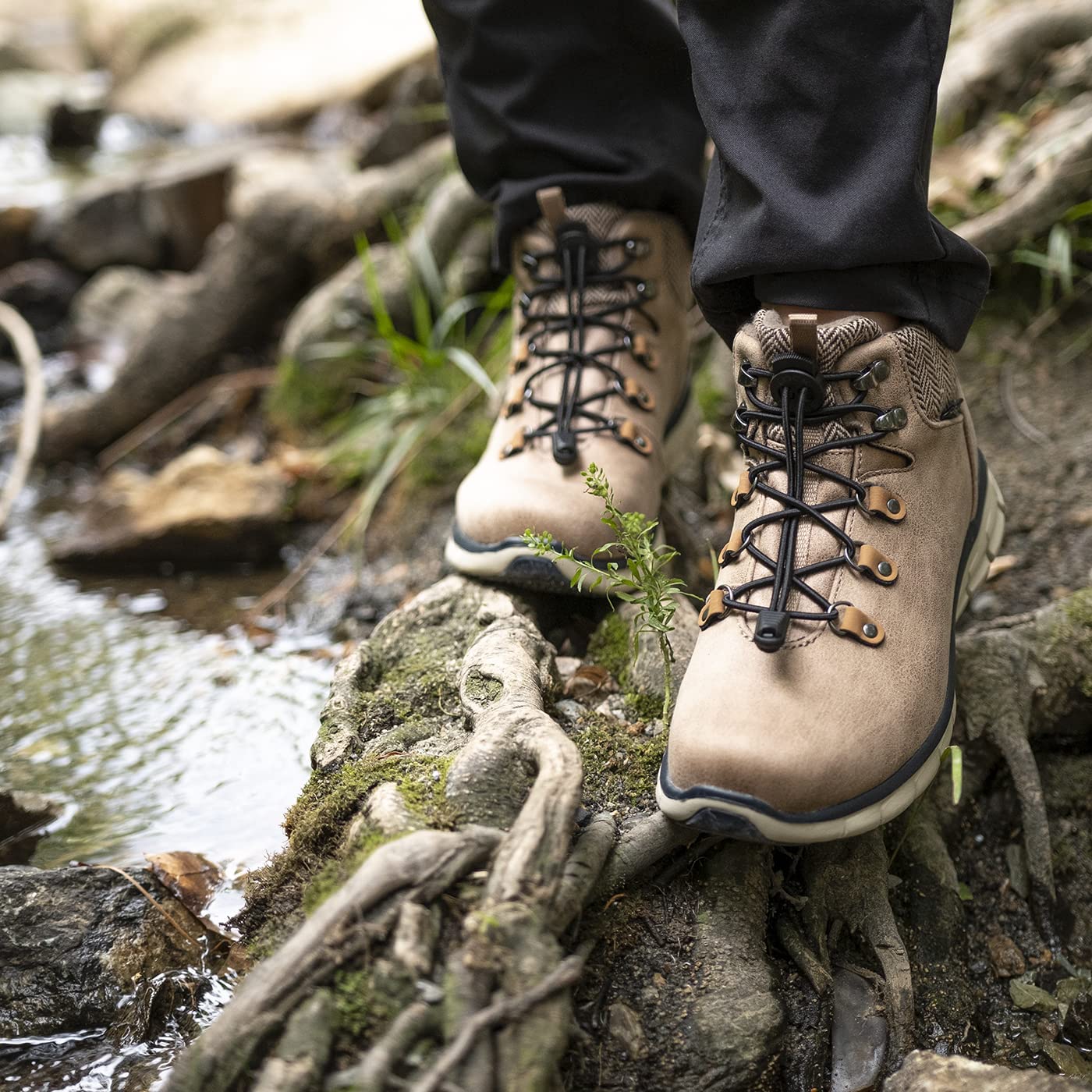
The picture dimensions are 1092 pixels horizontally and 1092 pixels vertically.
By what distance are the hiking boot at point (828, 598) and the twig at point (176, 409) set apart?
9.58ft

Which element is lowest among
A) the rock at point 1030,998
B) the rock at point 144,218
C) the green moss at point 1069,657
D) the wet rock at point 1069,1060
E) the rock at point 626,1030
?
the rock at point 144,218

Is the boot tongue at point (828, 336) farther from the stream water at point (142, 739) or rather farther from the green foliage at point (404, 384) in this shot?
the green foliage at point (404, 384)

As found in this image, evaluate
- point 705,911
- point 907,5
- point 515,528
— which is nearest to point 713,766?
point 705,911

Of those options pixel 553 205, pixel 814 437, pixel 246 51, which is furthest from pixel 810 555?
pixel 246 51

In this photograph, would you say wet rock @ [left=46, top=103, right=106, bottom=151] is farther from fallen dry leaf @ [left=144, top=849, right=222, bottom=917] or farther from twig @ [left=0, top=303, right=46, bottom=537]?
fallen dry leaf @ [left=144, top=849, right=222, bottom=917]

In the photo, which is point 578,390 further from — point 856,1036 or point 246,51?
point 246,51

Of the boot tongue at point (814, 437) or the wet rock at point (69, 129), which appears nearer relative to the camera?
the boot tongue at point (814, 437)

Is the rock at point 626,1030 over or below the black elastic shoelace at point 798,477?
below

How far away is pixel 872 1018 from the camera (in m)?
1.34

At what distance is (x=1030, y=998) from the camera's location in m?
1.48

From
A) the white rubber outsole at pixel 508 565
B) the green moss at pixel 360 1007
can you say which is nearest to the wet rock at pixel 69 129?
the white rubber outsole at pixel 508 565

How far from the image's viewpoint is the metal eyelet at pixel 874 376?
4.73 feet

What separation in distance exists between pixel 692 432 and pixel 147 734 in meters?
1.35

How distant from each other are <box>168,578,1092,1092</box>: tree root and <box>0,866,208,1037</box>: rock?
22 cm
